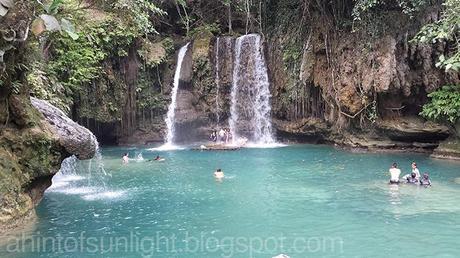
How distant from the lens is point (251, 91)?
2875 centimetres

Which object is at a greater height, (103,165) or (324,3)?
(324,3)

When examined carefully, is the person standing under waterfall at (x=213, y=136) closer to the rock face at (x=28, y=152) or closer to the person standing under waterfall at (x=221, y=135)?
the person standing under waterfall at (x=221, y=135)

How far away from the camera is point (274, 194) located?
14805 millimetres

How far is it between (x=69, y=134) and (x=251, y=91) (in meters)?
17.9

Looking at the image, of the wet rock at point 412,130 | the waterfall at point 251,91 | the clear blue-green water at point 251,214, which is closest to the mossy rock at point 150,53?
the waterfall at point 251,91

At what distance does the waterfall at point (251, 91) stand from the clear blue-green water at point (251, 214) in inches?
350

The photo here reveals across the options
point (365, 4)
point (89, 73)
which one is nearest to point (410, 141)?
point (365, 4)

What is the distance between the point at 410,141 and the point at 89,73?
1688 centimetres

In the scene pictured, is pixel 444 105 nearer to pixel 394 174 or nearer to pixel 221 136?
pixel 394 174

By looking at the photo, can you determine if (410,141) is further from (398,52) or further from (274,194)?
(274,194)

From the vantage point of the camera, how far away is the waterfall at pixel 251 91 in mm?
28594

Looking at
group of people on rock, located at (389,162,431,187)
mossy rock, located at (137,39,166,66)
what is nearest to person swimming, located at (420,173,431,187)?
group of people on rock, located at (389,162,431,187)

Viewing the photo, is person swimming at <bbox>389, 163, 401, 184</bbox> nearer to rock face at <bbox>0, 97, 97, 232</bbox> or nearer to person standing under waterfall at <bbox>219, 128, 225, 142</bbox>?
rock face at <bbox>0, 97, 97, 232</bbox>

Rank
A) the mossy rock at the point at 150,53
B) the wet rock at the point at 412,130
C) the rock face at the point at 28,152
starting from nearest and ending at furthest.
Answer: the rock face at the point at 28,152, the wet rock at the point at 412,130, the mossy rock at the point at 150,53
